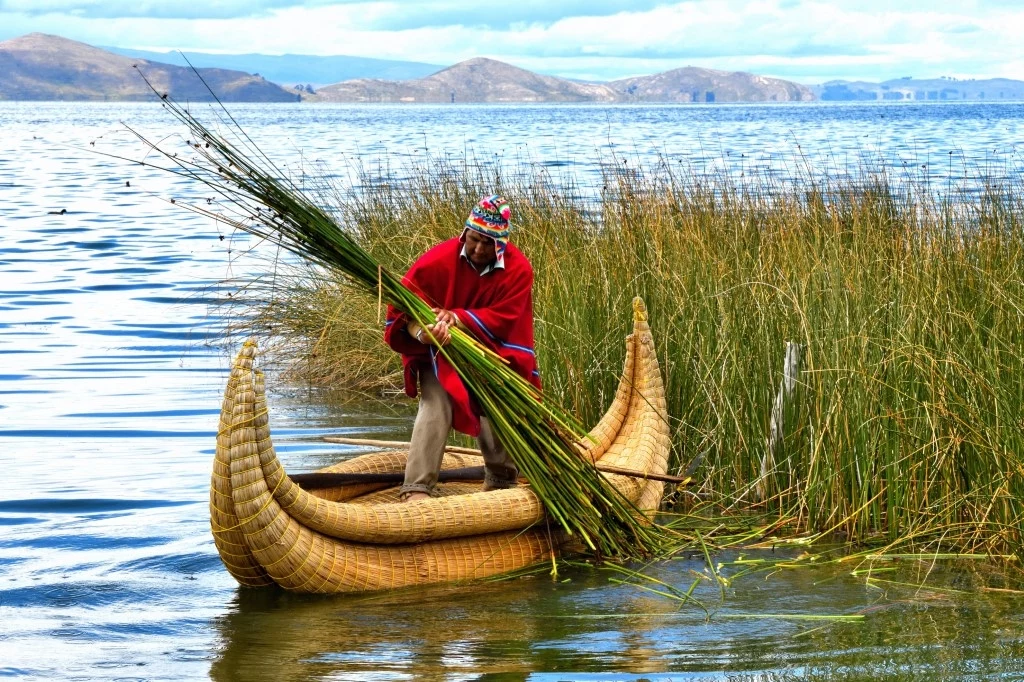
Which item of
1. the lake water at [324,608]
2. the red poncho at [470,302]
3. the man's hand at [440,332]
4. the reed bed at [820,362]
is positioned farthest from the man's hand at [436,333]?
the reed bed at [820,362]

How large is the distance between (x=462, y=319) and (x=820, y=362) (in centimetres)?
162

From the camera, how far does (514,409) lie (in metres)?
5.22

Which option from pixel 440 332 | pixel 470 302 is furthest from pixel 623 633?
pixel 470 302

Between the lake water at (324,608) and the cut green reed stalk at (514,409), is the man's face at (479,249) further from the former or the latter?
the lake water at (324,608)

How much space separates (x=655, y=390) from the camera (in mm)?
6086

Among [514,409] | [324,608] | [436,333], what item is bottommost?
[324,608]

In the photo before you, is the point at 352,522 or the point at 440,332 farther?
the point at 440,332

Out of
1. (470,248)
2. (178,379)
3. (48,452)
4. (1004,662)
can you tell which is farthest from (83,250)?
(1004,662)

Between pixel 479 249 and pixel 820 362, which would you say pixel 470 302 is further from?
pixel 820 362

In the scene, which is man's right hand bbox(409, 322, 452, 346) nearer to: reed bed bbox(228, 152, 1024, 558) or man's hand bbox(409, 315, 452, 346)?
man's hand bbox(409, 315, 452, 346)

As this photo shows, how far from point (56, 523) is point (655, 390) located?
2.84 m

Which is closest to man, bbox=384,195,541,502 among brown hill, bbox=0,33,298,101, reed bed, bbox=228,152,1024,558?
reed bed, bbox=228,152,1024,558

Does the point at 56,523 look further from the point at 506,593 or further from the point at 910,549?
the point at 910,549

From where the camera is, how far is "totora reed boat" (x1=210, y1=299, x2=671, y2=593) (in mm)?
4438
